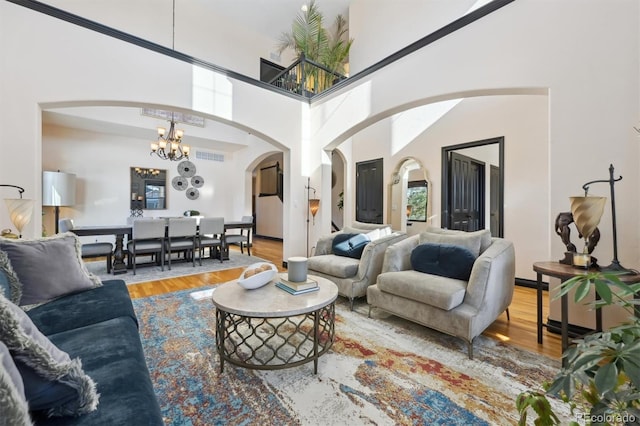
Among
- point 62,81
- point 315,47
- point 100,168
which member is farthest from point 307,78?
point 100,168

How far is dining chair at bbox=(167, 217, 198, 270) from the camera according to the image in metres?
4.75

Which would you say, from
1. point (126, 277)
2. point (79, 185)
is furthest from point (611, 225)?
point (79, 185)

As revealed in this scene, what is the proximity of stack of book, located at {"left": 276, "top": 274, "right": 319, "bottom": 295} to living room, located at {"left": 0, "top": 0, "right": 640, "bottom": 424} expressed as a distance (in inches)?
88.7

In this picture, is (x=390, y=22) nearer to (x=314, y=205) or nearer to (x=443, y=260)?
(x=314, y=205)

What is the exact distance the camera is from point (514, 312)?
295 centimetres

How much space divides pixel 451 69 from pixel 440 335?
2842mm

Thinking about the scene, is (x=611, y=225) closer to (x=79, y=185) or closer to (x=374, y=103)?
(x=374, y=103)

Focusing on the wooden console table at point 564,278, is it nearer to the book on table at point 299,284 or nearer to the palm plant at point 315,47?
the book on table at point 299,284

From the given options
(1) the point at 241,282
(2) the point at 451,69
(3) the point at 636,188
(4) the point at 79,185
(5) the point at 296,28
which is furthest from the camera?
(4) the point at 79,185

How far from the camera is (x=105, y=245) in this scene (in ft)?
14.6

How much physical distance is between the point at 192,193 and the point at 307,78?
447 cm

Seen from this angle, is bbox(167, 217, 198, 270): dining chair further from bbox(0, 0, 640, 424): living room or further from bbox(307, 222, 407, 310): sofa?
bbox(307, 222, 407, 310): sofa

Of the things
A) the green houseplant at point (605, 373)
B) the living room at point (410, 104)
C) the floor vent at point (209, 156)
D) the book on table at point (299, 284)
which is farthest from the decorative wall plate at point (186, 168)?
the green houseplant at point (605, 373)

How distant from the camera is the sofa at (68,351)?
81 centimetres
